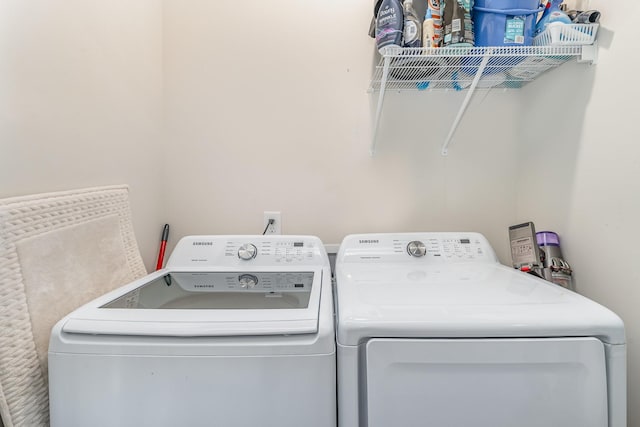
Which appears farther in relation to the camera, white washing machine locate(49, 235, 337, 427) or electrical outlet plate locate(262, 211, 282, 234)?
electrical outlet plate locate(262, 211, 282, 234)

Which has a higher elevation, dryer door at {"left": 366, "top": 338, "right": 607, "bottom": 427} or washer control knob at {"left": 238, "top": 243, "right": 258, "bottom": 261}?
washer control knob at {"left": 238, "top": 243, "right": 258, "bottom": 261}

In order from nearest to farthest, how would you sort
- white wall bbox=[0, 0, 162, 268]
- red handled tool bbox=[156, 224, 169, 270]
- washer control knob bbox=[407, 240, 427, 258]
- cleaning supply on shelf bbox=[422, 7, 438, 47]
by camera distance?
white wall bbox=[0, 0, 162, 268]
cleaning supply on shelf bbox=[422, 7, 438, 47]
washer control knob bbox=[407, 240, 427, 258]
red handled tool bbox=[156, 224, 169, 270]

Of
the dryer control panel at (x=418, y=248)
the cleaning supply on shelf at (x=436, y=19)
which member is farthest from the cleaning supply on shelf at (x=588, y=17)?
the dryer control panel at (x=418, y=248)

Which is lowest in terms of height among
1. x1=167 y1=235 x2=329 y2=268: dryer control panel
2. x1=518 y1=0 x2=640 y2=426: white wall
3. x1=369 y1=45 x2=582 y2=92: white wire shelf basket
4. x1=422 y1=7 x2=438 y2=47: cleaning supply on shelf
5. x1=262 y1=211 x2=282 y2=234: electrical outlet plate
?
x1=167 y1=235 x2=329 y2=268: dryer control panel

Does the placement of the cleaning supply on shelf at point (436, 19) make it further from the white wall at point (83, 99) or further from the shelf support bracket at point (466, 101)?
the white wall at point (83, 99)

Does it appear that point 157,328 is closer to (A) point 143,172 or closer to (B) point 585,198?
(A) point 143,172

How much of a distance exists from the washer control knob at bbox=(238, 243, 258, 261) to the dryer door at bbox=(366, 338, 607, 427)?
713 mm

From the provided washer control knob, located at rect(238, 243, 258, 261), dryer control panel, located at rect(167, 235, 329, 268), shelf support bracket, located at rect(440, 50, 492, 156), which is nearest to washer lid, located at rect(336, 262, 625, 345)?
dryer control panel, located at rect(167, 235, 329, 268)

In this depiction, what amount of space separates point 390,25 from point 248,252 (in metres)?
1.01

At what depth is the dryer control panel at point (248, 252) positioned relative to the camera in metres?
1.35

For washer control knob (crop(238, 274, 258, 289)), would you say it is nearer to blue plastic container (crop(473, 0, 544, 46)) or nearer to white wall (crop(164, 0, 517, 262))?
white wall (crop(164, 0, 517, 262))

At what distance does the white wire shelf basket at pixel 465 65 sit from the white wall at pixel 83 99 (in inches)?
40.7

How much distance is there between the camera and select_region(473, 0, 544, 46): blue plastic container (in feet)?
3.91

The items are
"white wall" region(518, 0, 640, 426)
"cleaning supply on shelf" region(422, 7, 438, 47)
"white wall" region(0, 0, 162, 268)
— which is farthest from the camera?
"cleaning supply on shelf" region(422, 7, 438, 47)
